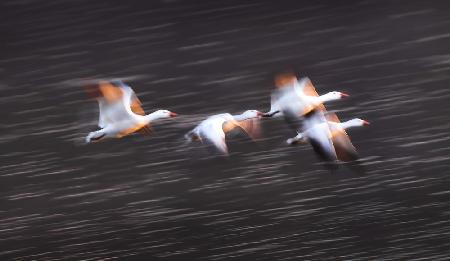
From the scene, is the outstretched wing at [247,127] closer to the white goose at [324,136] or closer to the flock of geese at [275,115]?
the flock of geese at [275,115]

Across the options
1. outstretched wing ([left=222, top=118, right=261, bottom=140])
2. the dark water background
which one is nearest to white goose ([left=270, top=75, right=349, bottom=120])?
outstretched wing ([left=222, top=118, right=261, bottom=140])

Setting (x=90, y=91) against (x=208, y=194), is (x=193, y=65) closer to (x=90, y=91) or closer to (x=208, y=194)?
(x=90, y=91)

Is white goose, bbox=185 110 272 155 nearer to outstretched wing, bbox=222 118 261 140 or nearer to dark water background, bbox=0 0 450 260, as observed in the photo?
outstretched wing, bbox=222 118 261 140

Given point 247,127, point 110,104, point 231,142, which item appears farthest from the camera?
point 231,142

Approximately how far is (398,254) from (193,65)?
580cm

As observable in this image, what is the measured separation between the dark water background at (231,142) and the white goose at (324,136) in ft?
1.92

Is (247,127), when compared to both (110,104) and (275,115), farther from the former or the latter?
(110,104)

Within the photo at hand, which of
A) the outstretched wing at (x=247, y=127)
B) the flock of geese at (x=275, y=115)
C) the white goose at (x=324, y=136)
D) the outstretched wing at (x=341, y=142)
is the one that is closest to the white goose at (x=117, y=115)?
the flock of geese at (x=275, y=115)

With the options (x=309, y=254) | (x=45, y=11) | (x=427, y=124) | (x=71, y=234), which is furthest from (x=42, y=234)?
(x=45, y=11)

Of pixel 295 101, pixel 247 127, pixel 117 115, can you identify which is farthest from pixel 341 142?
pixel 117 115

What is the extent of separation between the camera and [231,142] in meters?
16.3

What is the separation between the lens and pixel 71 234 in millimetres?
14734

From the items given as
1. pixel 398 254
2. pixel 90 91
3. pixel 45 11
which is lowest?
pixel 398 254

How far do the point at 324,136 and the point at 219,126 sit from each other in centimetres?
116
